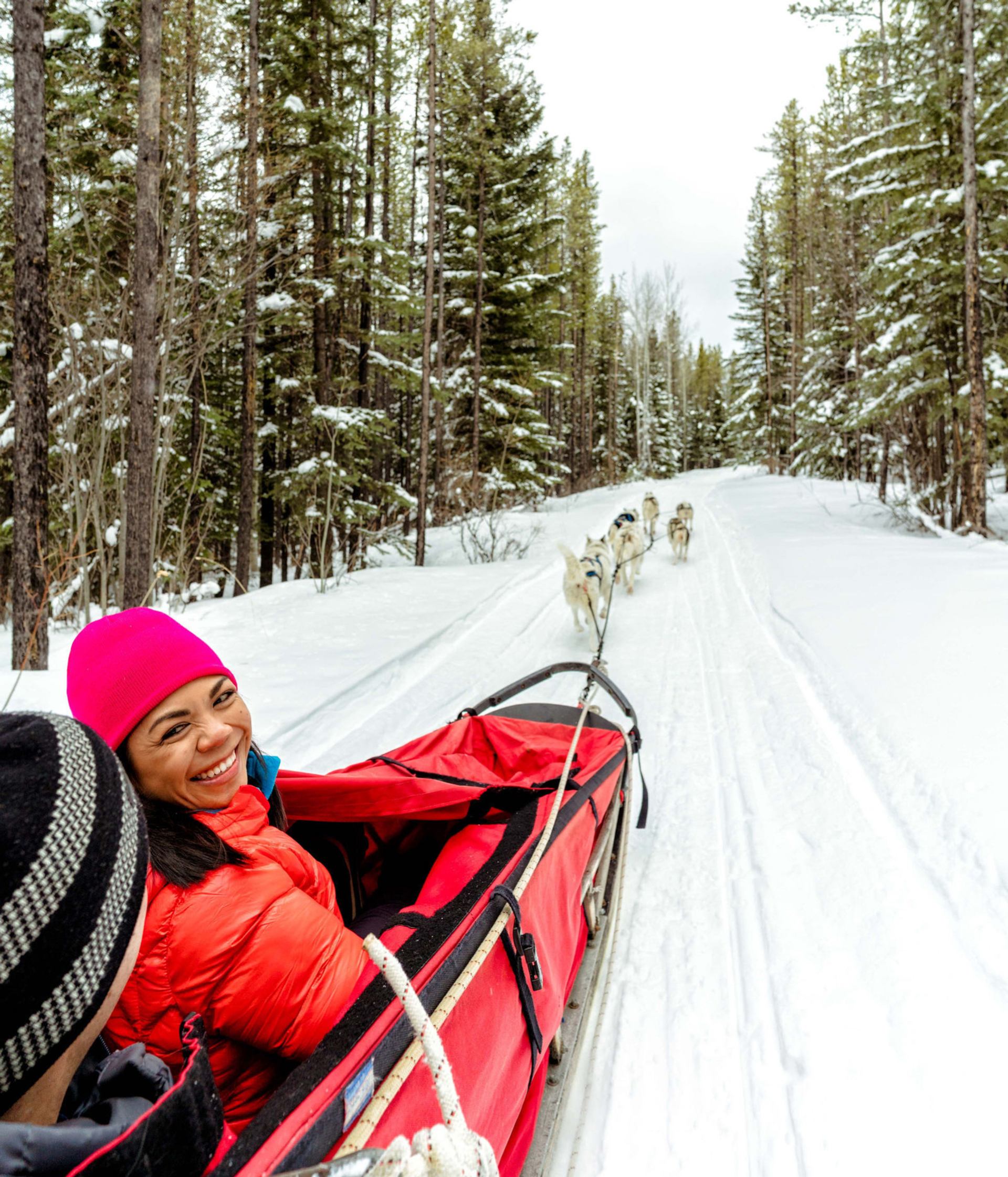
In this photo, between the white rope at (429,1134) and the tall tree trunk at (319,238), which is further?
the tall tree trunk at (319,238)

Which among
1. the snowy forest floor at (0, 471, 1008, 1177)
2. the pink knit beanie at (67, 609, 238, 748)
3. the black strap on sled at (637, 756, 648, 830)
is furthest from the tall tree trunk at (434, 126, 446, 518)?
the pink knit beanie at (67, 609, 238, 748)

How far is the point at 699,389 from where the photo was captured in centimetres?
5956

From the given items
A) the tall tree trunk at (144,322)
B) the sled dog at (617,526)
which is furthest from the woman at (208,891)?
the sled dog at (617,526)

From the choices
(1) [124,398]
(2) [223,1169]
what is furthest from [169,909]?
(1) [124,398]

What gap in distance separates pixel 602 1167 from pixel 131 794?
1.67 meters

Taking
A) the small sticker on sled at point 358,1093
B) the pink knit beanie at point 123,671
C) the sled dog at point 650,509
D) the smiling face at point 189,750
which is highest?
the sled dog at point 650,509

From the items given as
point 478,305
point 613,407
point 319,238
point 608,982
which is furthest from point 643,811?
point 613,407

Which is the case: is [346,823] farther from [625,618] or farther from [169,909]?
[625,618]

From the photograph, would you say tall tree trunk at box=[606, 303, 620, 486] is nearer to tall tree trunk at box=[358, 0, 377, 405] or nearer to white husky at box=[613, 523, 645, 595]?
tall tree trunk at box=[358, 0, 377, 405]

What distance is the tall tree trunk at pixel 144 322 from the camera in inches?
239

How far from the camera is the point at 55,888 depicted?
2.23ft

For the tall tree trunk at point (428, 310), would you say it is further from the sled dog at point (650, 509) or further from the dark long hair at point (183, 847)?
the dark long hair at point (183, 847)

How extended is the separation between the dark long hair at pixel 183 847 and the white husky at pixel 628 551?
7.28 m

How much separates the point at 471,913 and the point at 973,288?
1187 centimetres
